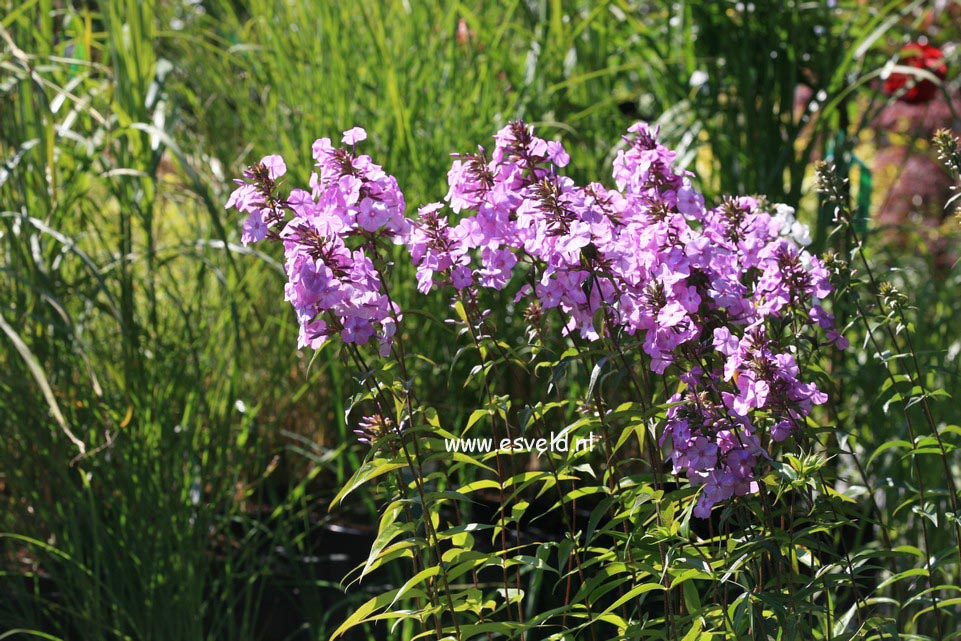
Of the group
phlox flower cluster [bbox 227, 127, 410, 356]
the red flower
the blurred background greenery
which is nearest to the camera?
phlox flower cluster [bbox 227, 127, 410, 356]

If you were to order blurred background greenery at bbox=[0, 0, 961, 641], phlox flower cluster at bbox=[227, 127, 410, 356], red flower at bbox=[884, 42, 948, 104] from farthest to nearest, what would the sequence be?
red flower at bbox=[884, 42, 948, 104] < blurred background greenery at bbox=[0, 0, 961, 641] < phlox flower cluster at bbox=[227, 127, 410, 356]

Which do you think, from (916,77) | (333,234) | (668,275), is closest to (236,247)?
(333,234)

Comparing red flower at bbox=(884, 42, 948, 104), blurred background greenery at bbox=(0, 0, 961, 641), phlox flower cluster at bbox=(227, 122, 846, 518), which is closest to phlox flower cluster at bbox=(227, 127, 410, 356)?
phlox flower cluster at bbox=(227, 122, 846, 518)

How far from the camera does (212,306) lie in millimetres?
1947

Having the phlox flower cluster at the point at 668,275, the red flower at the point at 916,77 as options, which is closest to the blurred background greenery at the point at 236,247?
the red flower at the point at 916,77

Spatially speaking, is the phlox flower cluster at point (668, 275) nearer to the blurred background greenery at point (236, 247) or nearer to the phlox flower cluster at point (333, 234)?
the phlox flower cluster at point (333, 234)

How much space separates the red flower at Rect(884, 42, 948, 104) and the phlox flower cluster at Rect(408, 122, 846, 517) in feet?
4.29

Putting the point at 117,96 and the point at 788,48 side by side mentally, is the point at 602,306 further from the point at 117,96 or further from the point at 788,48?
the point at 788,48

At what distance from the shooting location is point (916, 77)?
7.45ft

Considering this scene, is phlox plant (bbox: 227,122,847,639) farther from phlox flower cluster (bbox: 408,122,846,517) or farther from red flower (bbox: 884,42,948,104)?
red flower (bbox: 884,42,948,104)

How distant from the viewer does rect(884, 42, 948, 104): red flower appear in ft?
7.37

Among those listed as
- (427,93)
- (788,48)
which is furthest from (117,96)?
(788,48)

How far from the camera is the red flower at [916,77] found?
225cm

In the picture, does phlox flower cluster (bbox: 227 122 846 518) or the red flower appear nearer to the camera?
phlox flower cluster (bbox: 227 122 846 518)
